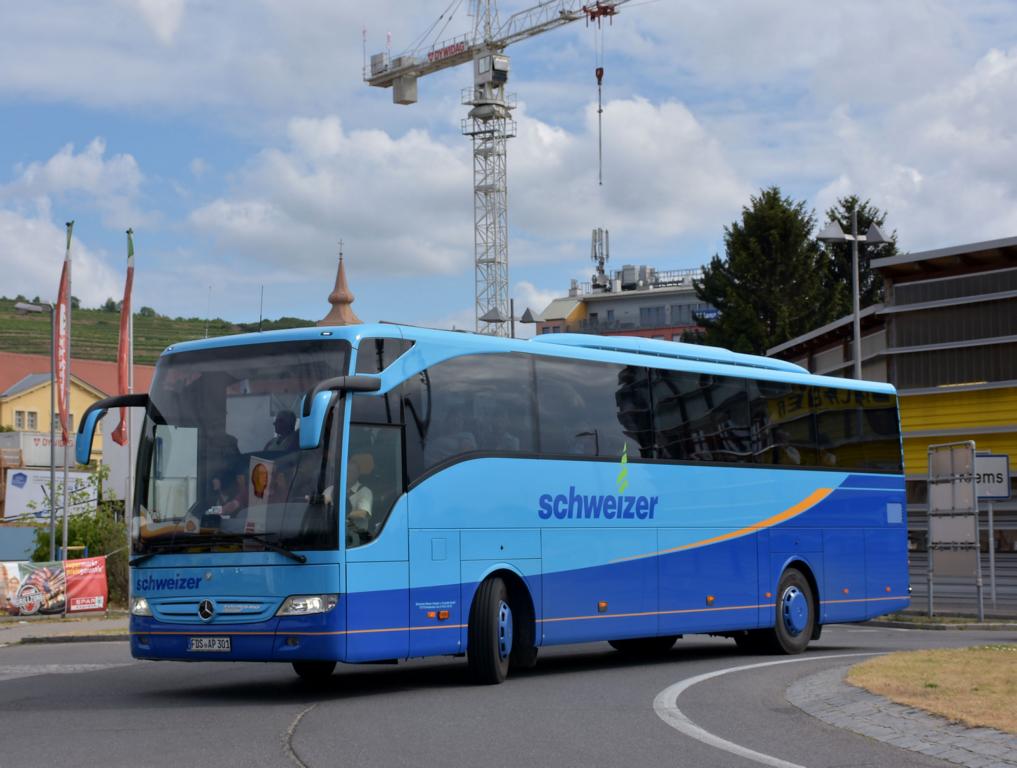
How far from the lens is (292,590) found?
44.4 feet

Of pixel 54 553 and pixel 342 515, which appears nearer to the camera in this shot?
pixel 342 515

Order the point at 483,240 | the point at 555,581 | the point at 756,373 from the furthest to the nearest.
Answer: the point at 483,240 < the point at 756,373 < the point at 555,581

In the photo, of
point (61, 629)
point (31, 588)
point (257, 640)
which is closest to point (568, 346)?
point (257, 640)

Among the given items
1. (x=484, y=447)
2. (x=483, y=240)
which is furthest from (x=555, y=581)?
(x=483, y=240)

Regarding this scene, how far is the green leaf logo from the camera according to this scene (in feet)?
57.3

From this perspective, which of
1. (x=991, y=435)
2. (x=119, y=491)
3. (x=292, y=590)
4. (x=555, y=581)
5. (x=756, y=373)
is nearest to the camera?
(x=292, y=590)

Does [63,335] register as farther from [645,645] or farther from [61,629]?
[645,645]

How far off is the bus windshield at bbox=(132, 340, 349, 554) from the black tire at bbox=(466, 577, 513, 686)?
6.82ft

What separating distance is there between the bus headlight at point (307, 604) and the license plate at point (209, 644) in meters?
0.63

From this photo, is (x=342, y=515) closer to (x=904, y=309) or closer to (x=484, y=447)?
(x=484, y=447)

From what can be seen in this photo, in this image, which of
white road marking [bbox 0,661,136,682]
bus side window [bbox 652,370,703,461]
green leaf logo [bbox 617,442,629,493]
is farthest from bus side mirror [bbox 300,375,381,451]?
white road marking [bbox 0,661,136,682]

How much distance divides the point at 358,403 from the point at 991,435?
98.8 ft

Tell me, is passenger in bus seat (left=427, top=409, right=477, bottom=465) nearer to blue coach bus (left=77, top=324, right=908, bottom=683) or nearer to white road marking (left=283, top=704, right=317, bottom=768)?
blue coach bus (left=77, top=324, right=908, bottom=683)

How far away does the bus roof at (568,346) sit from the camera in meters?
14.3
